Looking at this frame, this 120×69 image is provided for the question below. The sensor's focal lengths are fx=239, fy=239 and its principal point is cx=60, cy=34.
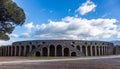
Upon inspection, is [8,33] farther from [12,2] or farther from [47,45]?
[47,45]

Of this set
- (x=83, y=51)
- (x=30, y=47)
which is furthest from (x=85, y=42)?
(x=30, y=47)

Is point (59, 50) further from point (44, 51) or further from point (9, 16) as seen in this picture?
point (9, 16)

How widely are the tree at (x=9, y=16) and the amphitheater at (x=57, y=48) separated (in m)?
52.2

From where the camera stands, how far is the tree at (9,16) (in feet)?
97.7

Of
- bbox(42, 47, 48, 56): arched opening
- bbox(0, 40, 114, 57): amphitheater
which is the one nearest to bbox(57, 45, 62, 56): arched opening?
bbox(0, 40, 114, 57): amphitheater

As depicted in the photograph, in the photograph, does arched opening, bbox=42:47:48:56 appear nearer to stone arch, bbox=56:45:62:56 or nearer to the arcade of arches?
the arcade of arches

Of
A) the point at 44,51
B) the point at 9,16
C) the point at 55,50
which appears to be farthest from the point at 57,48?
the point at 9,16

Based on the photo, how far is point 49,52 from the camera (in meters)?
85.2

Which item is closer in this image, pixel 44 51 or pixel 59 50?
pixel 59 50

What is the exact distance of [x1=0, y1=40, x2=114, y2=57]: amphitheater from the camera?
84125 mm

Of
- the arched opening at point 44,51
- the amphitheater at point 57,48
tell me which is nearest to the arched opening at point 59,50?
the amphitheater at point 57,48

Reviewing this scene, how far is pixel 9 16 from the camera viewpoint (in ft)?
99.8

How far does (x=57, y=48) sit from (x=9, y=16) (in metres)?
56.5

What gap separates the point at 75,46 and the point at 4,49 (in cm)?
3612
